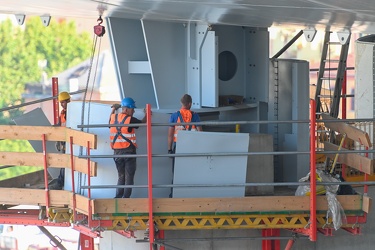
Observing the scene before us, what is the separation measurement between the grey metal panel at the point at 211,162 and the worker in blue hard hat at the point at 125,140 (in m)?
0.63

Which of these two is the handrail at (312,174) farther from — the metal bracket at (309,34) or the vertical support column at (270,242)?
the metal bracket at (309,34)

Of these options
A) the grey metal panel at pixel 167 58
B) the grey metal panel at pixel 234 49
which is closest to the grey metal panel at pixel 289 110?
the grey metal panel at pixel 234 49

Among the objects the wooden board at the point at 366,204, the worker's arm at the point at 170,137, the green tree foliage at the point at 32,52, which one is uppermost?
the green tree foliage at the point at 32,52

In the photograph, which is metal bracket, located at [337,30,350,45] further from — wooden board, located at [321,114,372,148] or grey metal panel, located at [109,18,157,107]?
grey metal panel, located at [109,18,157,107]

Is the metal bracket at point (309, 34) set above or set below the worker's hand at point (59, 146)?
above

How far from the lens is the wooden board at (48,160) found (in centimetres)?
1302

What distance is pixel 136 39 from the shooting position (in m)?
15.4

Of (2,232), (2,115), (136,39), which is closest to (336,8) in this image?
(136,39)

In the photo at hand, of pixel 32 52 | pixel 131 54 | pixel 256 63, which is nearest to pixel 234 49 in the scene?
pixel 256 63

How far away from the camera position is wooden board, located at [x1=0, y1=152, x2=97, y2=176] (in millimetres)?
13024

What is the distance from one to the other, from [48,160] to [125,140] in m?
1.22

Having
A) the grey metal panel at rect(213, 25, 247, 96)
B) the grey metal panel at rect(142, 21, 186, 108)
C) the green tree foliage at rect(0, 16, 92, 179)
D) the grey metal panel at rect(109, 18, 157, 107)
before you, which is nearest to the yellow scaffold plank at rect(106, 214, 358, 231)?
the grey metal panel at rect(142, 21, 186, 108)

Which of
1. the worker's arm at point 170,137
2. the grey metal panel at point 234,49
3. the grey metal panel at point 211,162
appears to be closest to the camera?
the grey metal panel at point 211,162

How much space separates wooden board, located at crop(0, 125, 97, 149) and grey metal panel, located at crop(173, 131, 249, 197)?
1255 millimetres
